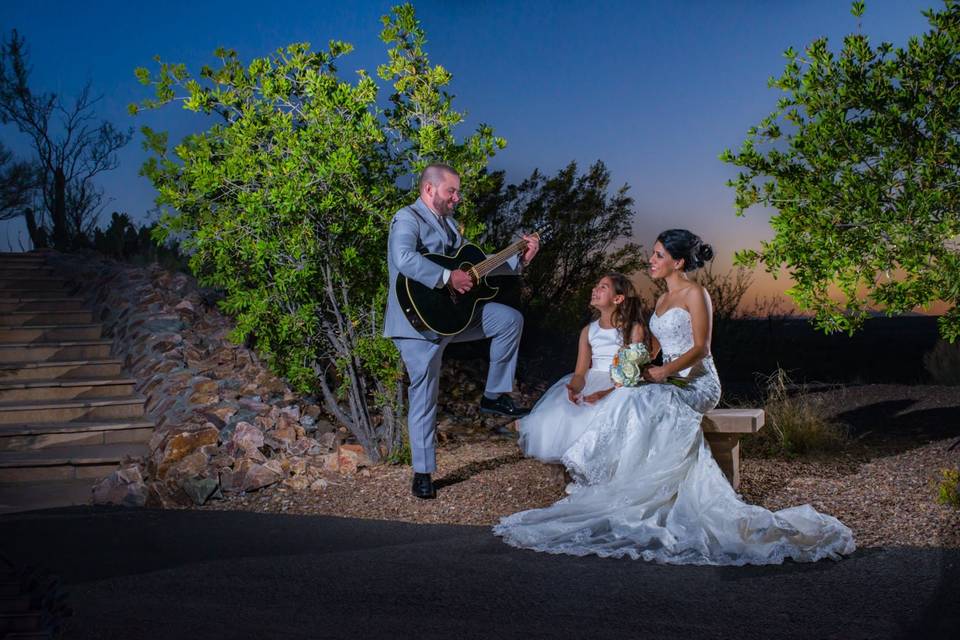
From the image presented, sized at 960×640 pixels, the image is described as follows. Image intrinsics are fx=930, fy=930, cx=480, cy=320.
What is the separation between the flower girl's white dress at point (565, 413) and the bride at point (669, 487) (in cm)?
16

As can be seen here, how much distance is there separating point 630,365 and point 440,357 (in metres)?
1.37

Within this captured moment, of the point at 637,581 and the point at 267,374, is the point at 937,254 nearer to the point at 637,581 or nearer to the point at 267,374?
the point at 637,581

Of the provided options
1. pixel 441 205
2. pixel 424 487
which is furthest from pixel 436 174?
pixel 424 487

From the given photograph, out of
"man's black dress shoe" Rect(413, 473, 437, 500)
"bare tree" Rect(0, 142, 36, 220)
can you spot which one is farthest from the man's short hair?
"bare tree" Rect(0, 142, 36, 220)

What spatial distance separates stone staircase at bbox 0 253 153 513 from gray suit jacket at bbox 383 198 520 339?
317 centimetres

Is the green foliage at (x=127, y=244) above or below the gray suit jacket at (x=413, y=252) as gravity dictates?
above

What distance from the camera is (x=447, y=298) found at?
6.29 meters

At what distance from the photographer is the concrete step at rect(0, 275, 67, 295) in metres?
13.1

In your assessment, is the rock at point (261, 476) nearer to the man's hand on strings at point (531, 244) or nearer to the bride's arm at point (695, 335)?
the man's hand on strings at point (531, 244)

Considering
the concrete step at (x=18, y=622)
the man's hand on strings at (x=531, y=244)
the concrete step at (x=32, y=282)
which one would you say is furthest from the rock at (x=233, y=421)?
the concrete step at (x=32, y=282)

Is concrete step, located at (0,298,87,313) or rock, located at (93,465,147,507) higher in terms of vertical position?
concrete step, located at (0,298,87,313)

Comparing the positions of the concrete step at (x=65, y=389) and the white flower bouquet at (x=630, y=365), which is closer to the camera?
the white flower bouquet at (x=630, y=365)

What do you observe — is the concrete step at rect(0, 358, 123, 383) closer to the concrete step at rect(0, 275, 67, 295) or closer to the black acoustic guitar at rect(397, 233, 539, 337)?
the concrete step at rect(0, 275, 67, 295)

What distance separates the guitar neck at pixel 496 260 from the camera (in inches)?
243
